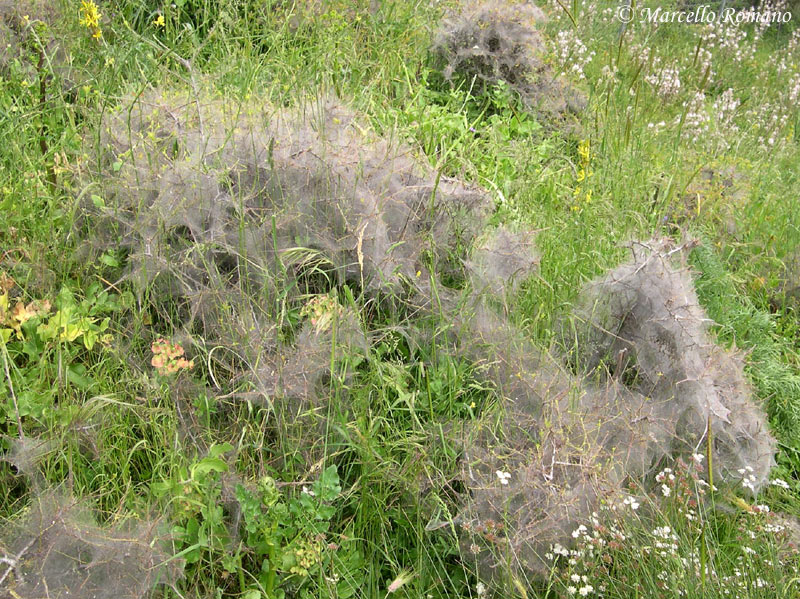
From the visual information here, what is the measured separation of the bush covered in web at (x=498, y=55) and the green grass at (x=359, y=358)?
0.65 ft

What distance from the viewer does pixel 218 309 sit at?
102 inches

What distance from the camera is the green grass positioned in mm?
2168

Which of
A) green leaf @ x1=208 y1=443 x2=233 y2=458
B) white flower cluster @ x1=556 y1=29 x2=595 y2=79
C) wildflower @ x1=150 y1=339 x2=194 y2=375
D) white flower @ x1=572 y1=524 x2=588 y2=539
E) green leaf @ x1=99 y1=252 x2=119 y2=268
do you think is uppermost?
white flower cluster @ x1=556 y1=29 x2=595 y2=79

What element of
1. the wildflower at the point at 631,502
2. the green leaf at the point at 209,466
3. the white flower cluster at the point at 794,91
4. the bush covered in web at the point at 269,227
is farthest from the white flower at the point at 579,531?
the white flower cluster at the point at 794,91

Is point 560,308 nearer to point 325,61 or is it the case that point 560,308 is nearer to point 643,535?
point 643,535

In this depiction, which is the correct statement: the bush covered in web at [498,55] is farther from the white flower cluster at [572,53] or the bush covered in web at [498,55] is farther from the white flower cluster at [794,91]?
the white flower cluster at [794,91]

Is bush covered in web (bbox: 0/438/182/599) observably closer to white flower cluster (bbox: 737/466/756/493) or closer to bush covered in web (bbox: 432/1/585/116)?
white flower cluster (bbox: 737/466/756/493)

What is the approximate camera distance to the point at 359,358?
102 inches

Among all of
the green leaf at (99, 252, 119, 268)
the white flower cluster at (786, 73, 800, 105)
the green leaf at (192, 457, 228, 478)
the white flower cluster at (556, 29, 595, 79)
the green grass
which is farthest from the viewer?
the white flower cluster at (786, 73, 800, 105)

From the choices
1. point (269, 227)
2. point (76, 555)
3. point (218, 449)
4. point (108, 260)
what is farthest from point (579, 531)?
point (108, 260)

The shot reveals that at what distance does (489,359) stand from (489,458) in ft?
1.45

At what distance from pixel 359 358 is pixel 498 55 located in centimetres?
280

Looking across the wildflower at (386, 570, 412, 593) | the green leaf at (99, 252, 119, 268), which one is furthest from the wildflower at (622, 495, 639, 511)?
the green leaf at (99, 252, 119, 268)

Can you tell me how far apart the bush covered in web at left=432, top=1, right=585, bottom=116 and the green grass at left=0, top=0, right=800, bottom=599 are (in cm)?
20
